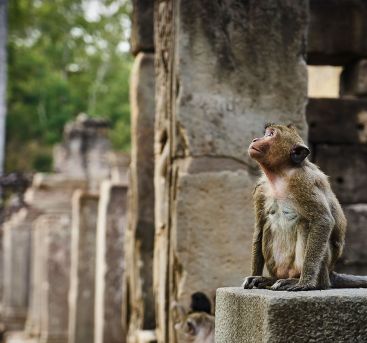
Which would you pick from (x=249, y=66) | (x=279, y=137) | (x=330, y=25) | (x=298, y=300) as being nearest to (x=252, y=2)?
(x=249, y=66)

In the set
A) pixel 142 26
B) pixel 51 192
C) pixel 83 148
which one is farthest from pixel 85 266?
pixel 83 148

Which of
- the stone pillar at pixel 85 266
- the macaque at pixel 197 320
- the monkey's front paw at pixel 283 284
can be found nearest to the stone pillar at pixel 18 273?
the stone pillar at pixel 85 266

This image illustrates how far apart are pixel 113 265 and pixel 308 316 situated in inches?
282

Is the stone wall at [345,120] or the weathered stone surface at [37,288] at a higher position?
the stone wall at [345,120]

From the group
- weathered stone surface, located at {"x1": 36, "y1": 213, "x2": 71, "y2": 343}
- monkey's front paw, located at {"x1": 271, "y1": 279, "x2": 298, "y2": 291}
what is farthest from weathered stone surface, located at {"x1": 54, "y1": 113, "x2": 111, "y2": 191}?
monkey's front paw, located at {"x1": 271, "y1": 279, "x2": 298, "y2": 291}

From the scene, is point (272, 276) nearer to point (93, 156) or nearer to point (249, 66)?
point (249, 66)

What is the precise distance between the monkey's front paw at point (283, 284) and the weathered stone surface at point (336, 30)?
397 cm

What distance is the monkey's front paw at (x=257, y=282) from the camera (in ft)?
13.6

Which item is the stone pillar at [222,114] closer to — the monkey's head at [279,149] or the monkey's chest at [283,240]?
the monkey's chest at [283,240]

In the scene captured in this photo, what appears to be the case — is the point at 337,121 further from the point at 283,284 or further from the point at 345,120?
the point at 283,284

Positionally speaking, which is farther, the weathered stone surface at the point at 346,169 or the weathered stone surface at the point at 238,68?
the weathered stone surface at the point at 346,169

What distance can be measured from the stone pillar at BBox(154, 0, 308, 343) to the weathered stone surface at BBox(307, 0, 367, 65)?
1249 millimetres

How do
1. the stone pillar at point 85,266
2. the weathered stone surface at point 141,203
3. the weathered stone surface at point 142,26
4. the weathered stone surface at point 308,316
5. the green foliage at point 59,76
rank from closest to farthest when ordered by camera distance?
the weathered stone surface at point 308,316
the weathered stone surface at point 141,203
the weathered stone surface at point 142,26
the stone pillar at point 85,266
the green foliage at point 59,76

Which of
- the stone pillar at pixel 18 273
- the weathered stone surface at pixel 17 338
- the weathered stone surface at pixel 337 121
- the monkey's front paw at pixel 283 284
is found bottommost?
the weathered stone surface at pixel 17 338
